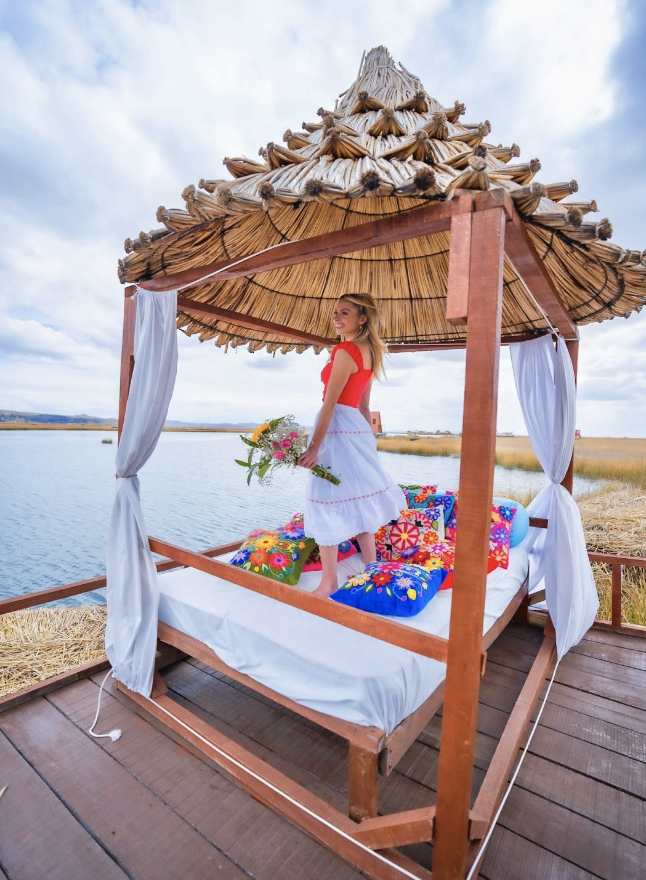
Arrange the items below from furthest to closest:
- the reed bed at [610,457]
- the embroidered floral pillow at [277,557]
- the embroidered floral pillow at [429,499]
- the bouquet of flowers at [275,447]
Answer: the reed bed at [610,457] < the embroidered floral pillow at [429,499] < the embroidered floral pillow at [277,557] < the bouquet of flowers at [275,447]

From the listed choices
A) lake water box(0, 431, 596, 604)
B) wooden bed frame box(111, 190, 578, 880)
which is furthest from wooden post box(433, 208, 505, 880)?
lake water box(0, 431, 596, 604)

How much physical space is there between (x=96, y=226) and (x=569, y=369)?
6.29 metres

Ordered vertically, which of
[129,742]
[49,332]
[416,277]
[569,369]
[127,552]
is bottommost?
[129,742]

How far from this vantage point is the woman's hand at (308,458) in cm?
211

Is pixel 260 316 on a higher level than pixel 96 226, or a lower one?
lower

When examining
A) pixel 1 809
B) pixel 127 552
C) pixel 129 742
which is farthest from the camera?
pixel 127 552

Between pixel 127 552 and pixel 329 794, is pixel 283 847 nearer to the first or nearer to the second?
pixel 329 794

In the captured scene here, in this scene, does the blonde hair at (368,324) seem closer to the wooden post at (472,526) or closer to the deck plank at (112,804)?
the wooden post at (472,526)

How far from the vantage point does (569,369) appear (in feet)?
9.11

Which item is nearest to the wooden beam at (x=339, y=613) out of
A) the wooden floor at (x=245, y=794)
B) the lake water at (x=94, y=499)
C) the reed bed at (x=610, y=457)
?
the wooden floor at (x=245, y=794)

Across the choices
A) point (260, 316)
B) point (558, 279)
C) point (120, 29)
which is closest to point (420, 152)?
point (558, 279)

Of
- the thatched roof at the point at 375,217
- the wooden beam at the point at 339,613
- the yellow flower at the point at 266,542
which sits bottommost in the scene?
the yellow flower at the point at 266,542

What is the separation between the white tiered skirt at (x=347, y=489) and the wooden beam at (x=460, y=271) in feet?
3.52

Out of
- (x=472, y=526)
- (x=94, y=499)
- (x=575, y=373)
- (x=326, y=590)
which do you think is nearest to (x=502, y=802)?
(x=326, y=590)
